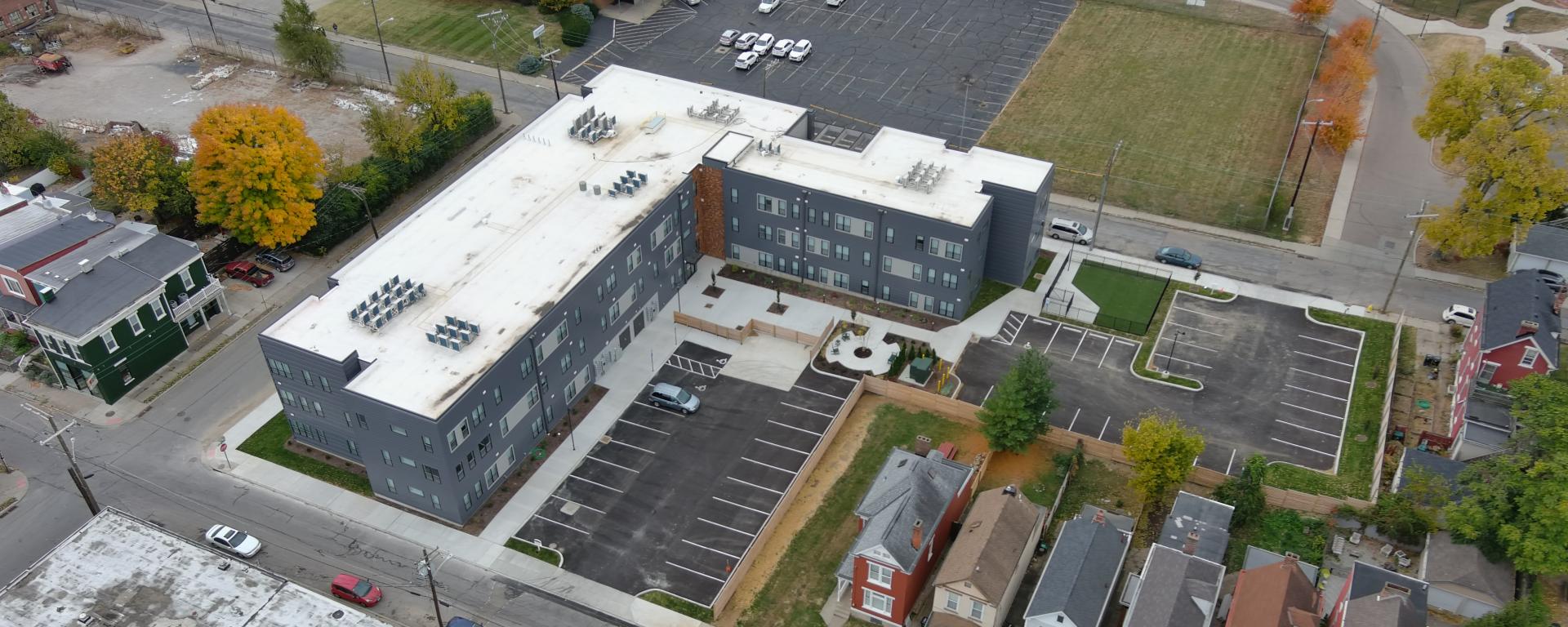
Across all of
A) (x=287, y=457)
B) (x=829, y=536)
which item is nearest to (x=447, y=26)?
(x=287, y=457)

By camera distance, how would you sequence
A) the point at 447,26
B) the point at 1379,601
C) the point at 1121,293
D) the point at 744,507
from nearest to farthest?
1. the point at 1379,601
2. the point at 744,507
3. the point at 1121,293
4. the point at 447,26

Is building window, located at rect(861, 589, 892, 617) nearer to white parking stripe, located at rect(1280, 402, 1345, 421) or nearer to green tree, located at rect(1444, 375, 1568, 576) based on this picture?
green tree, located at rect(1444, 375, 1568, 576)

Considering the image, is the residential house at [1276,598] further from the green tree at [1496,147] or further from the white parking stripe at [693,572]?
the green tree at [1496,147]

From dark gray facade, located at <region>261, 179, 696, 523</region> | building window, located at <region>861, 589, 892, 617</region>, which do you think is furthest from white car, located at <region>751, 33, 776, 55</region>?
building window, located at <region>861, 589, 892, 617</region>

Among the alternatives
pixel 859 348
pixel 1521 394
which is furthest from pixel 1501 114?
pixel 859 348

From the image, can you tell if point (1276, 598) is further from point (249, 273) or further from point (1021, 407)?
point (249, 273)

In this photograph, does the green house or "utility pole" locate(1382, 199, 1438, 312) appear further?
"utility pole" locate(1382, 199, 1438, 312)

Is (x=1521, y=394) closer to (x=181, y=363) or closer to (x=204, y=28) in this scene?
(x=181, y=363)
